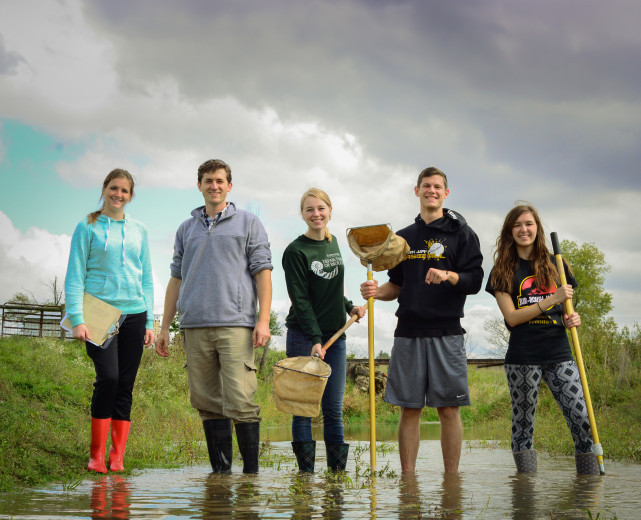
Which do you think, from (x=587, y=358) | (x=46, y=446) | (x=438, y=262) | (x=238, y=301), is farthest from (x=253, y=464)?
(x=587, y=358)

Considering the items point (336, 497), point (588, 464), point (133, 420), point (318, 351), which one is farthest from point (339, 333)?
point (133, 420)

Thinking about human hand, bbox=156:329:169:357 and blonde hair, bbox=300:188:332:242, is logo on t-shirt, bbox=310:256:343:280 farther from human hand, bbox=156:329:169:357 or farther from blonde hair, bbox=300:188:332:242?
human hand, bbox=156:329:169:357

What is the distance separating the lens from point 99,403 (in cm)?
568

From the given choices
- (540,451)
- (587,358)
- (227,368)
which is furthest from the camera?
(587,358)

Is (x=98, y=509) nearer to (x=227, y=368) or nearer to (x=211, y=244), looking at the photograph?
(x=227, y=368)

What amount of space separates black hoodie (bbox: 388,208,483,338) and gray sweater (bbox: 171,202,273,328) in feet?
3.86

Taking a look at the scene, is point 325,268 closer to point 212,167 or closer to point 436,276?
point 436,276

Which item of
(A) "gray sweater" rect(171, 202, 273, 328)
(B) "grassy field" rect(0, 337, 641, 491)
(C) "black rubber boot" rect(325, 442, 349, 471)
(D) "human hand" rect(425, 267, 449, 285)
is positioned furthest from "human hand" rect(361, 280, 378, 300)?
(B) "grassy field" rect(0, 337, 641, 491)

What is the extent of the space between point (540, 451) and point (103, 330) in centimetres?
597

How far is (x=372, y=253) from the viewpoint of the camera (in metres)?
5.61

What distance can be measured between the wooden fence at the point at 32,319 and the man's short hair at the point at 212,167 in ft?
75.1

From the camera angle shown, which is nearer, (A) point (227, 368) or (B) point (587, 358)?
(A) point (227, 368)

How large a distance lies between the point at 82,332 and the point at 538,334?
12.4 ft

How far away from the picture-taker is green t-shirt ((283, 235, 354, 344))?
5555mm
